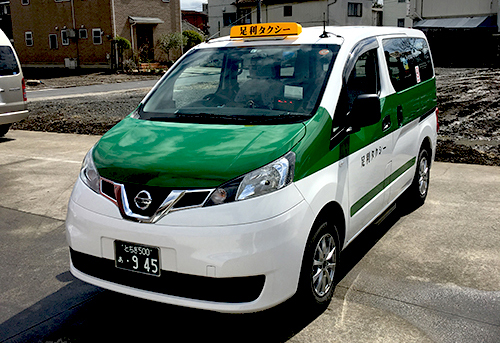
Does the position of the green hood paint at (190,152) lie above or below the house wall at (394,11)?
below

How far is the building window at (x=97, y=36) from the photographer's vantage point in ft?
124

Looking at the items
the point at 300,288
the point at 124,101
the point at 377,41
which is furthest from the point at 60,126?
the point at 300,288

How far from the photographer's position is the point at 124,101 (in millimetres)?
16062

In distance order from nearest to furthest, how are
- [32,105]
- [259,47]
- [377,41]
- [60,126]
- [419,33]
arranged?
[259,47]
[377,41]
[419,33]
[60,126]
[32,105]

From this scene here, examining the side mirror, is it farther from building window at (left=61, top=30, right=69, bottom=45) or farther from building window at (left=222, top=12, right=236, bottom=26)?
building window at (left=222, top=12, right=236, bottom=26)

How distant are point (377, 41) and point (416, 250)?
1851 millimetres

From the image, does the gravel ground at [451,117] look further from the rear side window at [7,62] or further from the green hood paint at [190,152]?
the green hood paint at [190,152]

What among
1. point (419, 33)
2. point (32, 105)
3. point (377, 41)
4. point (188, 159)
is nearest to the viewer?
point (188, 159)

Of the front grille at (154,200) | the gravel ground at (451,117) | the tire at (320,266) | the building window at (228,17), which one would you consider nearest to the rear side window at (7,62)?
the gravel ground at (451,117)

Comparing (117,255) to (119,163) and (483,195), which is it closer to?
(119,163)

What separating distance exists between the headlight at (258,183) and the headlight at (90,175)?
82cm

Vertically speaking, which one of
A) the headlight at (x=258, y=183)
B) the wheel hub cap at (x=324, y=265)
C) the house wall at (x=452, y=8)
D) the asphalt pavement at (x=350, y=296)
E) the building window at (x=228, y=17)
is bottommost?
the asphalt pavement at (x=350, y=296)

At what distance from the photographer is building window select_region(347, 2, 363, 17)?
51156mm

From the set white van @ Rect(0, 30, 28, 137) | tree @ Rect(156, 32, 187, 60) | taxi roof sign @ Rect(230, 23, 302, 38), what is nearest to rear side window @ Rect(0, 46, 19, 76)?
white van @ Rect(0, 30, 28, 137)
